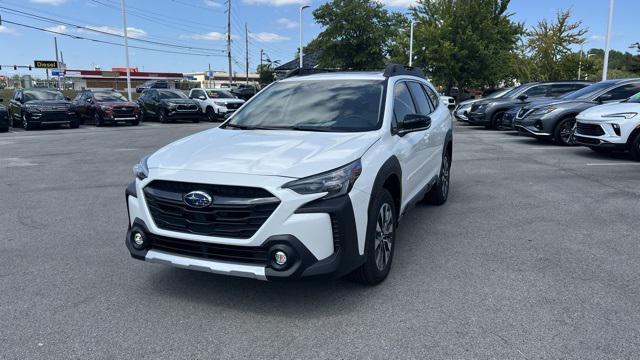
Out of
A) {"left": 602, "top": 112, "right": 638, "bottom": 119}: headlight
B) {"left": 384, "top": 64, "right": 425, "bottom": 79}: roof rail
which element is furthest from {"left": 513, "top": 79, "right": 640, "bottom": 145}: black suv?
{"left": 384, "top": 64, "right": 425, "bottom": 79}: roof rail

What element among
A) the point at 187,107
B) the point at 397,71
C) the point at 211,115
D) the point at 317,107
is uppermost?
the point at 397,71

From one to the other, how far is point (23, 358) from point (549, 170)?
8.98 metres

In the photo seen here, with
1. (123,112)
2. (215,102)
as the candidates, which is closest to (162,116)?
(123,112)

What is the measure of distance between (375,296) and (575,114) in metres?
10.6

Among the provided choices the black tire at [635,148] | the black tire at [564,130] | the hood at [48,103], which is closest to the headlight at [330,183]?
the black tire at [635,148]

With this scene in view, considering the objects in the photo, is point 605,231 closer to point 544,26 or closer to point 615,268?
point 615,268

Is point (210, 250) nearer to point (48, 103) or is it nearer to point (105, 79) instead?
point (48, 103)

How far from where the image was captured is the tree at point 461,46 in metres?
27.5

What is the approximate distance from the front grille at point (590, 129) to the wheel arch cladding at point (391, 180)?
7.30 m

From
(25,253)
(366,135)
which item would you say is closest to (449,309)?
(366,135)

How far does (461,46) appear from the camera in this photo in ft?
91.4

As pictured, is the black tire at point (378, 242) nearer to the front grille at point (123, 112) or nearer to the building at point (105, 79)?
the front grille at point (123, 112)

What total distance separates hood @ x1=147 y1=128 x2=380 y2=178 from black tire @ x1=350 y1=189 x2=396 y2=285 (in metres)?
0.46

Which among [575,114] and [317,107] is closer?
[317,107]
